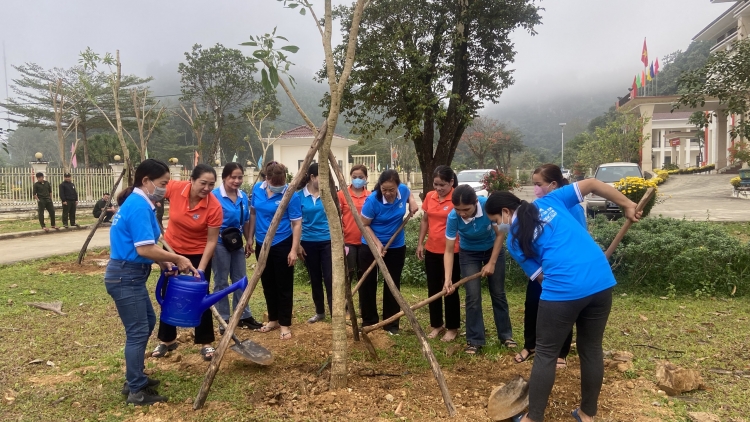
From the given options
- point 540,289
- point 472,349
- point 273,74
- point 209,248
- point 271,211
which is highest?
point 273,74

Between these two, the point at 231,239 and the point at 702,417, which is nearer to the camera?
the point at 702,417

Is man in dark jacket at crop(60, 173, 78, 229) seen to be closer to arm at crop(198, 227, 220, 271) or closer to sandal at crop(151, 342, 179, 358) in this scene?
sandal at crop(151, 342, 179, 358)

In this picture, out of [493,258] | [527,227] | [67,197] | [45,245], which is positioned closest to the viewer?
[527,227]

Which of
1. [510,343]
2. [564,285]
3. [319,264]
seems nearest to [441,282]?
[510,343]

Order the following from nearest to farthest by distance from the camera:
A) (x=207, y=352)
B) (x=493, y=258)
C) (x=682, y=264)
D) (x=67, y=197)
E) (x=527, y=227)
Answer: (x=527, y=227) < (x=493, y=258) < (x=207, y=352) < (x=682, y=264) < (x=67, y=197)

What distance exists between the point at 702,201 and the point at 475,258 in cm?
1806

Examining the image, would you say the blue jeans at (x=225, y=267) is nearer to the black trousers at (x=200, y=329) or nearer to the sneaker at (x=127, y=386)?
the black trousers at (x=200, y=329)

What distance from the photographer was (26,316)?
17.4ft

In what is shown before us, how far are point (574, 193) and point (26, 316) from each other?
5.53 m

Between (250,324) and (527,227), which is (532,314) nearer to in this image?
(527,227)

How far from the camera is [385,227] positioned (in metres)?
4.53

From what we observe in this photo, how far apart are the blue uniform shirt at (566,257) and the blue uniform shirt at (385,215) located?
184 cm

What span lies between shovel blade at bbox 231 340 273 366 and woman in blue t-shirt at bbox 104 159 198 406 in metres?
0.63

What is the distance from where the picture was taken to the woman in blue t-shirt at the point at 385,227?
438 cm
